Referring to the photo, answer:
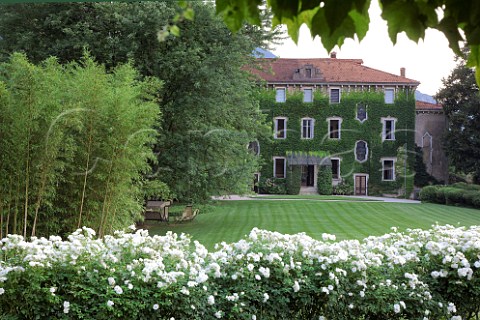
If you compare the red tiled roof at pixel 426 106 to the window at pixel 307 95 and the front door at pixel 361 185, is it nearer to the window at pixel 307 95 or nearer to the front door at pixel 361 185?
the front door at pixel 361 185

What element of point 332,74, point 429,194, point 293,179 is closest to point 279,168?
point 293,179

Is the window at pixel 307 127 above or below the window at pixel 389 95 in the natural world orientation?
below

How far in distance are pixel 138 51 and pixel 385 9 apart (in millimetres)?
8679

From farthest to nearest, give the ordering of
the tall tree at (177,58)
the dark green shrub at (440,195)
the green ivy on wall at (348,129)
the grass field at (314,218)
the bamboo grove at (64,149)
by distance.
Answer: the green ivy on wall at (348,129) → the dark green shrub at (440,195) → the grass field at (314,218) → the tall tree at (177,58) → the bamboo grove at (64,149)

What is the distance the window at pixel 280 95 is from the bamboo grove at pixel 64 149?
12190 mm

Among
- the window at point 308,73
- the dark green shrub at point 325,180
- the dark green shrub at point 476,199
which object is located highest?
the window at point 308,73

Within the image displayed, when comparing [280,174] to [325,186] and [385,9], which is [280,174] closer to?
[325,186]

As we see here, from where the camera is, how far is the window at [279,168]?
18250mm

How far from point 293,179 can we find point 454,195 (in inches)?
213

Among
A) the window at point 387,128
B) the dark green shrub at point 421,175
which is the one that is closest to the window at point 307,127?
the window at point 387,128

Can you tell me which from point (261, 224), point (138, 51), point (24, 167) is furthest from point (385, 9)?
point (261, 224)

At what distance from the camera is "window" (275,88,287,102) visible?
18172 mm

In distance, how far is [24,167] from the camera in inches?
223

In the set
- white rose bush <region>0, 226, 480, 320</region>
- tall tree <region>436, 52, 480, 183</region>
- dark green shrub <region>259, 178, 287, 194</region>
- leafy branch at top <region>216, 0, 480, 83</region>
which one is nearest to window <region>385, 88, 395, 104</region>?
tall tree <region>436, 52, 480, 183</region>
